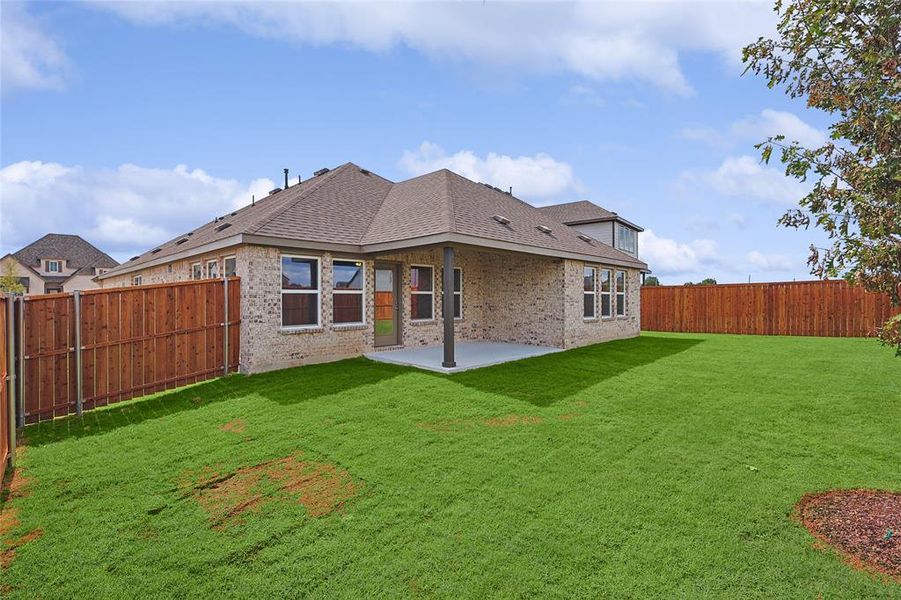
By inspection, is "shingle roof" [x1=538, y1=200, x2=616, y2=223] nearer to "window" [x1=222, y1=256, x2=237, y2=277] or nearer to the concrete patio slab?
the concrete patio slab

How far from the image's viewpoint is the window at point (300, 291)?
A: 1012cm

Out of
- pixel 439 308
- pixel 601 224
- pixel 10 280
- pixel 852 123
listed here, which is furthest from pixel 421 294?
pixel 10 280

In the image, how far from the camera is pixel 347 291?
443 inches

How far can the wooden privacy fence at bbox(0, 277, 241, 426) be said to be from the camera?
22.0 ft

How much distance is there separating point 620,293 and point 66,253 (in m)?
56.6

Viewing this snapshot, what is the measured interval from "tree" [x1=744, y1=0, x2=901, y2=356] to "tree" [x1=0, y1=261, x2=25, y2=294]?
5229cm

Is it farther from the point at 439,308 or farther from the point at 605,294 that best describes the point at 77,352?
the point at 605,294

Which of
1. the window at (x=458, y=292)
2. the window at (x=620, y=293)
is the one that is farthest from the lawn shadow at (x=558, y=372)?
the window at (x=458, y=292)

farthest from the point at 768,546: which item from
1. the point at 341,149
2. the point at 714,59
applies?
the point at 341,149

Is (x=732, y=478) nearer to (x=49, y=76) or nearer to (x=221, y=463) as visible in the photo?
(x=221, y=463)

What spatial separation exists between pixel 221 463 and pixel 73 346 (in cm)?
418

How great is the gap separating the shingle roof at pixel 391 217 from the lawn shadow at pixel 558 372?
318 centimetres

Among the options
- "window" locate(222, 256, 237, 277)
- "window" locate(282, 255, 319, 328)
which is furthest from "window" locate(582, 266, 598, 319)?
"window" locate(222, 256, 237, 277)

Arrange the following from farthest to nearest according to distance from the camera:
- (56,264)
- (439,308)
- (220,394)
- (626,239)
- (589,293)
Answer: (56,264)
(626,239)
(589,293)
(439,308)
(220,394)
